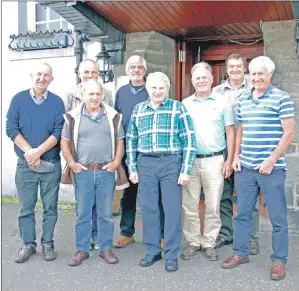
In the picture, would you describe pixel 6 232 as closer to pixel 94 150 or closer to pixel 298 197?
pixel 94 150

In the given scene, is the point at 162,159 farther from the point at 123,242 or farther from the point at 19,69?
the point at 19,69

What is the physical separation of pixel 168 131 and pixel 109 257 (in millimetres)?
1327

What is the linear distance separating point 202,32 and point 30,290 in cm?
413

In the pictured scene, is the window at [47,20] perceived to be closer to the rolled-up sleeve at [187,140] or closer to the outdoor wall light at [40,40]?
the outdoor wall light at [40,40]

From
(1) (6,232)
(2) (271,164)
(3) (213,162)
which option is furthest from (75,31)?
(2) (271,164)

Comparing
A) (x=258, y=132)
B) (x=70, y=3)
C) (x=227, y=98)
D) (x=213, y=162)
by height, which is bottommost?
(x=213, y=162)

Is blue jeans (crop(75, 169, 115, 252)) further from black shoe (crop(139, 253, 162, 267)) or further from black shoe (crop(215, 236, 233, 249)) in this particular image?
black shoe (crop(215, 236, 233, 249))

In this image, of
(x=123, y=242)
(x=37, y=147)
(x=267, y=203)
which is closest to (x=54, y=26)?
(x=37, y=147)

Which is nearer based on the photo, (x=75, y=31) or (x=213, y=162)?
(x=213, y=162)

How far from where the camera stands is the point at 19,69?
8203 millimetres

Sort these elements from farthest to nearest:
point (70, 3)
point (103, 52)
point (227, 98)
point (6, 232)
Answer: point (103, 52) → point (6, 232) → point (70, 3) → point (227, 98)

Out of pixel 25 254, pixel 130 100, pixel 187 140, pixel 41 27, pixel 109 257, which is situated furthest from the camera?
pixel 41 27

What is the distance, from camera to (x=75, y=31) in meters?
7.25

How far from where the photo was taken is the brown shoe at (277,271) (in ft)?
14.0
